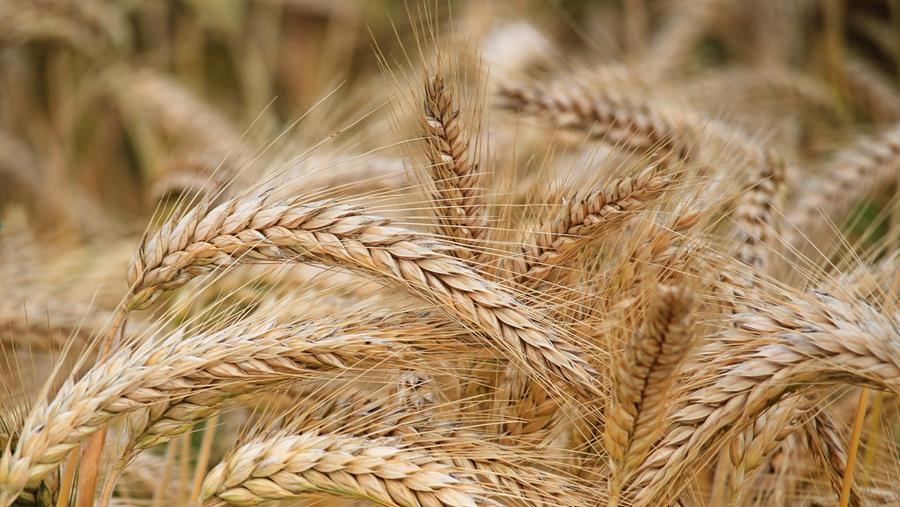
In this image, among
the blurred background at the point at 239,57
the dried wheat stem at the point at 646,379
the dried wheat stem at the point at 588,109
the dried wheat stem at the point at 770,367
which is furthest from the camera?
the blurred background at the point at 239,57

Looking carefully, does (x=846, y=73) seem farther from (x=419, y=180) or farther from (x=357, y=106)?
(x=419, y=180)

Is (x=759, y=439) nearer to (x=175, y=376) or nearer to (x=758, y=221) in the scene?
(x=758, y=221)

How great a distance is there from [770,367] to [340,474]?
0.59m

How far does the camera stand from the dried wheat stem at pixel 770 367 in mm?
991

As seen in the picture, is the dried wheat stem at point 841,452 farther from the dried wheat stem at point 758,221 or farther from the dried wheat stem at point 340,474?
the dried wheat stem at point 340,474

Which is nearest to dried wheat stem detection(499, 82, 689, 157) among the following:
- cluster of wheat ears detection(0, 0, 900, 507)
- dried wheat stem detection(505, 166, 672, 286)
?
cluster of wheat ears detection(0, 0, 900, 507)

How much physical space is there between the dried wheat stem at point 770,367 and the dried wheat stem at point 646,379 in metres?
0.07

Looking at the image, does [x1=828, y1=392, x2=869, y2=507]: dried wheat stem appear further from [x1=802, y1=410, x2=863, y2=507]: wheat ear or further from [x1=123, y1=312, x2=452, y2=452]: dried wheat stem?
[x1=123, y1=312, x2=452, y2=452]: dried wheat stem

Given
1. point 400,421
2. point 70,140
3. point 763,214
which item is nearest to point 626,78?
point 763,214

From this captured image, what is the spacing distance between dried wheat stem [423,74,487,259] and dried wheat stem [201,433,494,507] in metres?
0.32

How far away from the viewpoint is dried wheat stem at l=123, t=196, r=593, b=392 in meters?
1.06

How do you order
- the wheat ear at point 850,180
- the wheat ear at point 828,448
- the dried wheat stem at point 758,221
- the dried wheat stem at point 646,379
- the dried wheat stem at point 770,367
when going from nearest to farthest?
the dried wheat stem at point 646,379
the dried wheat stem at point 770,367
the wheat ear at point 828,448
the dried wheat stem at point 758,221
the wheat ear at point 850,180

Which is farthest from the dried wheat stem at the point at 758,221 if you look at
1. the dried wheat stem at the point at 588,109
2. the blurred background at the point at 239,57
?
the blurred background at the point at 239,57

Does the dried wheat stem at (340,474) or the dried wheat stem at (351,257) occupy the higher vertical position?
the dried wheat stem at (351,257)
